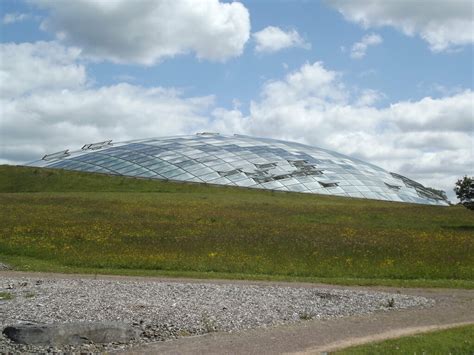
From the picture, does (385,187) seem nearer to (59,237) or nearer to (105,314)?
(59,237)

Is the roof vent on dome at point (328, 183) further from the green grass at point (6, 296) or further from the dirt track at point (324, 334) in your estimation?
the green grass at point (6, 296)

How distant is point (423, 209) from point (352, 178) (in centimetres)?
2839

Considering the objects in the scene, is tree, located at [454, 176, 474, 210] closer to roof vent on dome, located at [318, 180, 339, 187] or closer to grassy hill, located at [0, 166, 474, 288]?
grassy hill, located at [0, 166, 474, 288]

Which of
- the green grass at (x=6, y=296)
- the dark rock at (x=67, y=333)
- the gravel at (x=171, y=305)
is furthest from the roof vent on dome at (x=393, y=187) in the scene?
the dark rock at (x=67, y=333)

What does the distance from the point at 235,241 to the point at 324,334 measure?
14.8 m

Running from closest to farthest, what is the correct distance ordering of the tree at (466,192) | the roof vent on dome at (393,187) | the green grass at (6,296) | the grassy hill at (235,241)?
the green grass at (6,296), the grassy hill at (235,241), the tree at (466,192), the roof vent on dome at (393,187)

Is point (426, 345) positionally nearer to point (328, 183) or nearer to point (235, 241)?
point (235, 241)

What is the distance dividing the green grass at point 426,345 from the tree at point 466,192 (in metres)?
32.9

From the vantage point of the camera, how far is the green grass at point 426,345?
11172 mm

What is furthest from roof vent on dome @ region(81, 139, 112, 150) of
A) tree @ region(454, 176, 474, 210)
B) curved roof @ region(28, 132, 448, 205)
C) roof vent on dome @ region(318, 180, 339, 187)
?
tree @ region(454, 176, 474, 210)

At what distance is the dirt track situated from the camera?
11484mm

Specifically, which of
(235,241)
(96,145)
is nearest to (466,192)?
(235,241)

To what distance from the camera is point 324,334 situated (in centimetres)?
1262

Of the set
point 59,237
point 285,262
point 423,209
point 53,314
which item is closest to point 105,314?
point 53,314
